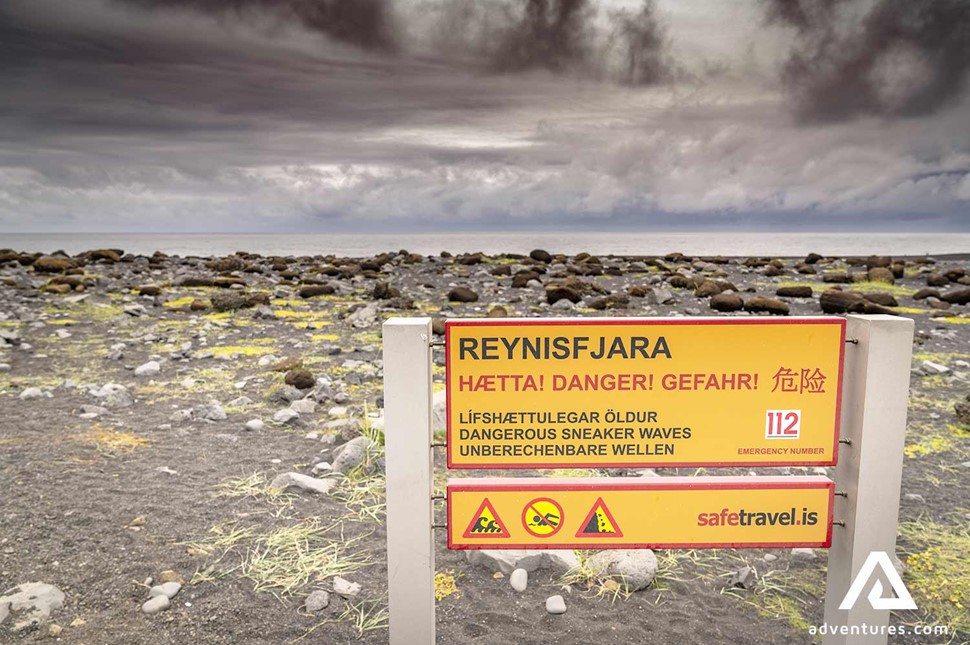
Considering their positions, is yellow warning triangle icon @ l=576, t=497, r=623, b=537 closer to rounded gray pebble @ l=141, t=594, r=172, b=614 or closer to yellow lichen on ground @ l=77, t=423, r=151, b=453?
rounded gray pebble @ l=141, t=594, r=172, b=614

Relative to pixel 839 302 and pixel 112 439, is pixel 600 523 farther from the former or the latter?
pixel 839 302

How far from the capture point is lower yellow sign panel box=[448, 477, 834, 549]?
10.1ft

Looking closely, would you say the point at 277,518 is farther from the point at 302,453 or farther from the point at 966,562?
the point at 966,562

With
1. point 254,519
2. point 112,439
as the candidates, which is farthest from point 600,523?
point 112,439

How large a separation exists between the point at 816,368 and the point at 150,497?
5.25m

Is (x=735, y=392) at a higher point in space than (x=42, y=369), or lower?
higher

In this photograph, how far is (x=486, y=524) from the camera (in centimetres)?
311

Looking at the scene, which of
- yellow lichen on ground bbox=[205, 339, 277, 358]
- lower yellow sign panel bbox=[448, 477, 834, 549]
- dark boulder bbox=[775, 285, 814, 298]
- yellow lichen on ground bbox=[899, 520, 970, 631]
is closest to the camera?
lower yellow sign panel bbox=[448, 477, 834, 549]

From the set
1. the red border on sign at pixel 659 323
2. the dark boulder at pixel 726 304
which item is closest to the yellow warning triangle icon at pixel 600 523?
the red border on sign at pixel 659 323

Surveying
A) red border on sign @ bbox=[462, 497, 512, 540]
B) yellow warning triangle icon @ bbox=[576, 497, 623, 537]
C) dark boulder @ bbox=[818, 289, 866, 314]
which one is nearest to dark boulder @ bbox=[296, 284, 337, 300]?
dark boulder @ bbox=[818, 289, 866, 314]

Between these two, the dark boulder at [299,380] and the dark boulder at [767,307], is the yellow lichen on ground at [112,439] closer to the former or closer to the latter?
the dark boulder at [299,380]

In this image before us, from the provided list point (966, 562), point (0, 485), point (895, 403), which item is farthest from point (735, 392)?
point (0, 485)

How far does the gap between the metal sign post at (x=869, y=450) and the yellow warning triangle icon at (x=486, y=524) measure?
5.90 ft

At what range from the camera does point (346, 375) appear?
30.4 feet
